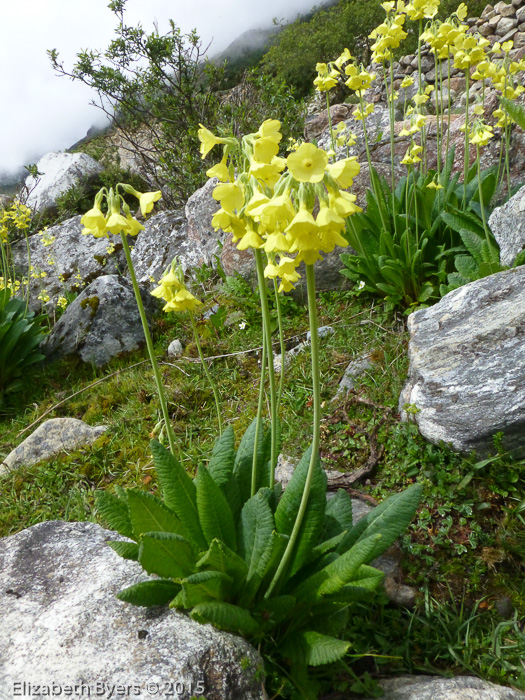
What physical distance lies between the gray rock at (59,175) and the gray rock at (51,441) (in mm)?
8520

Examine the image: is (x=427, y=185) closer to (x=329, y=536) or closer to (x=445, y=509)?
(x=445, y=509)

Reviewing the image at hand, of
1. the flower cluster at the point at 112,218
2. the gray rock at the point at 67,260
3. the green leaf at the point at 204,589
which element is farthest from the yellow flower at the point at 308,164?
the gray rock at the point at 67,260

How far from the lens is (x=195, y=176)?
21.3 ft

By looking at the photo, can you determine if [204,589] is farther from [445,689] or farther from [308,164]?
[308,164]

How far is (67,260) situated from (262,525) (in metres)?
6.17

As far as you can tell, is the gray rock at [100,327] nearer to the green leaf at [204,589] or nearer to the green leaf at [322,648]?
the green leaf at [204,589]

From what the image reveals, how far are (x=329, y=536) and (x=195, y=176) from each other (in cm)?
572

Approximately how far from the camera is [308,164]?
98 cm

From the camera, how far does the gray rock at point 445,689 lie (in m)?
1.38

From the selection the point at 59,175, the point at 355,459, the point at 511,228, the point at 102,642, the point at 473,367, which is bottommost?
the point at 355,459

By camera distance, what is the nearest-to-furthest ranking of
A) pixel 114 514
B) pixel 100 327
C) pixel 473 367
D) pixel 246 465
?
pixel 114 514, pixel 246 465, pixel 473 367, pixel 100 327

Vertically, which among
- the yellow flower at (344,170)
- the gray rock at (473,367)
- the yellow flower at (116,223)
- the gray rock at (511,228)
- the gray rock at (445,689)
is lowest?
the gray rock at (445,689)

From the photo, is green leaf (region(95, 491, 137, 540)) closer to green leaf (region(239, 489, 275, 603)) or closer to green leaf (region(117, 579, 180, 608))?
green leaf (region(117, 579, 180, 608))

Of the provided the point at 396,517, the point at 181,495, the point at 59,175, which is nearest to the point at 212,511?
the point at 181,495
